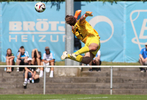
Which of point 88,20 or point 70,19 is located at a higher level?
point 88,20

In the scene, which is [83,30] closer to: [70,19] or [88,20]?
[70,19]

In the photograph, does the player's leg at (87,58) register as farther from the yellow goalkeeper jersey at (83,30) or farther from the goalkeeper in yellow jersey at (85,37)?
the yellow goalkeeper jersey at (83,30)

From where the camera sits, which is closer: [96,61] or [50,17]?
[96,61]

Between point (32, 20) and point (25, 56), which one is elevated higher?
point (32, 20)

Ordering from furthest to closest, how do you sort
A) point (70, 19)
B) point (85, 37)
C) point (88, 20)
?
point (88, 20)
point (85, 37)
point (70, 19)

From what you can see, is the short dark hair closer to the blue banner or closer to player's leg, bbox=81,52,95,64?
player's leg, bbox=81,52,95,64

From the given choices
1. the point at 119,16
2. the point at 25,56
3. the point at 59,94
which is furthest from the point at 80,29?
the point at 119,16

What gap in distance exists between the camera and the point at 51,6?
1558cm

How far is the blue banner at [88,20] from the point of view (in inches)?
599

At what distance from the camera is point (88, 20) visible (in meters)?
15.3

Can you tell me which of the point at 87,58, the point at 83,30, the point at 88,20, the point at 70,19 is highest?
the point at 88,20

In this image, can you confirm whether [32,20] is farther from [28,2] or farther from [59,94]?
[59,94]

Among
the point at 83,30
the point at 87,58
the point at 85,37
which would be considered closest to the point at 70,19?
the point at 83,30

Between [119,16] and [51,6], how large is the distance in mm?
3148
